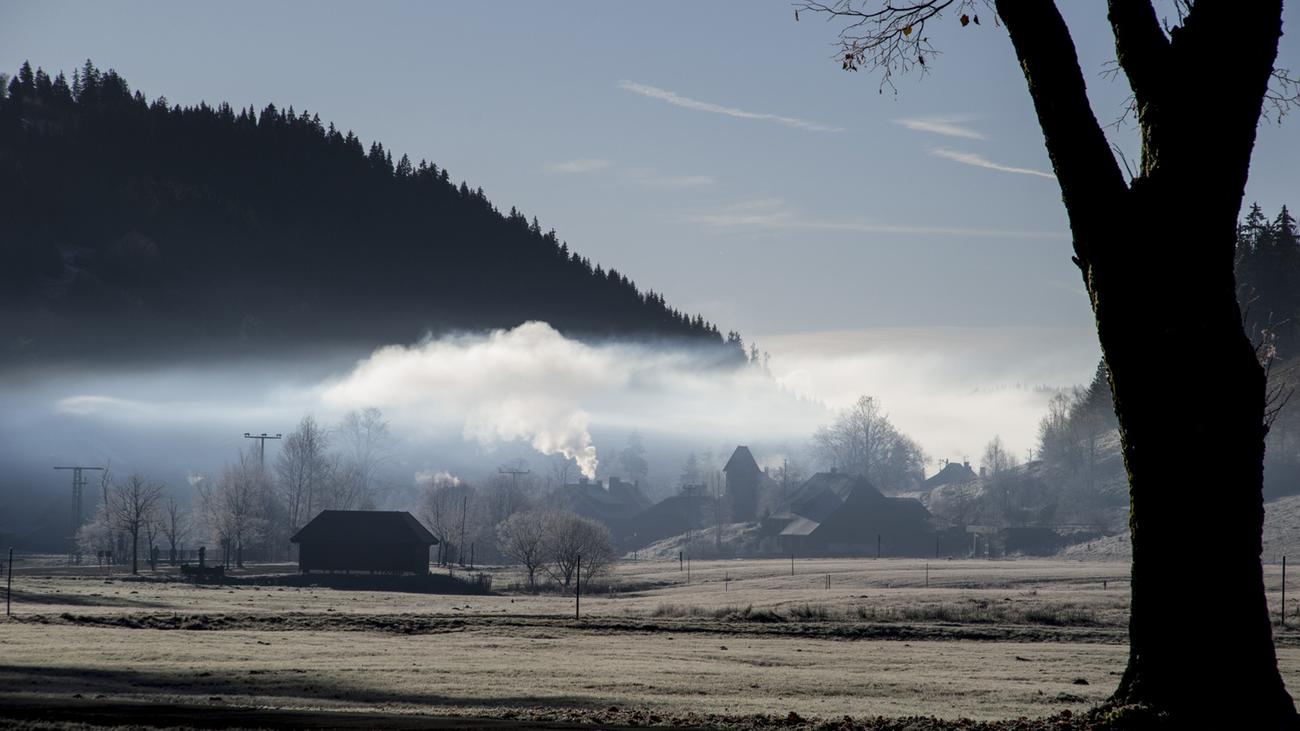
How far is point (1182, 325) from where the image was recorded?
10891 millimetres

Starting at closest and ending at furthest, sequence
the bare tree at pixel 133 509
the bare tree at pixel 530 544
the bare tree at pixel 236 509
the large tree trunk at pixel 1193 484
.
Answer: the large tree trunk at pixel 1193 484, the bare tree at pixel 530 544, the bare tree at pixel 133 509, the bare tree at pixel 236 509

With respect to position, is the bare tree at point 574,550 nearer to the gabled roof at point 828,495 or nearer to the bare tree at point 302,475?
the gabled roof at point 828,495

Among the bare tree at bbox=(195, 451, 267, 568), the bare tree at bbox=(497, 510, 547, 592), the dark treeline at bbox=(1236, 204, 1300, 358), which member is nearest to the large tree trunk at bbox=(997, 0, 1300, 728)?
the bare tree at bbox=(497, 510, 547, 592)

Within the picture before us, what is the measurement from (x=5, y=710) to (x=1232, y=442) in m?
14.7

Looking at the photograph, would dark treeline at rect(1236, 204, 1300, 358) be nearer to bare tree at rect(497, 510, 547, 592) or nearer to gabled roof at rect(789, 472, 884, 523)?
gabled roof at rect(789, 472, 884, 523)

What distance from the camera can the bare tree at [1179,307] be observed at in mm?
10695

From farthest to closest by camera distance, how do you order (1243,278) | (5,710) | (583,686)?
(1243,278) → (583,686) → (5,710)

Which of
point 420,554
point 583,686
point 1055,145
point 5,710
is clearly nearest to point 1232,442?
point 1055,145

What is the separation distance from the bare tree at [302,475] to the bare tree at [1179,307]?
156840 mm

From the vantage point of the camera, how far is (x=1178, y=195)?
1104cm

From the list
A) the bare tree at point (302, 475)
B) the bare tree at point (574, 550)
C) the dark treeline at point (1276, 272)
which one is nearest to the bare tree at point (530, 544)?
the bare tree at point (574, 550)

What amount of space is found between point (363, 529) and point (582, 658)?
252ft

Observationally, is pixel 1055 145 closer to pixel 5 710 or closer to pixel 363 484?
pixel 5 710

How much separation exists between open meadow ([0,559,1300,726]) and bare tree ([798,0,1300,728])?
1.32ft
